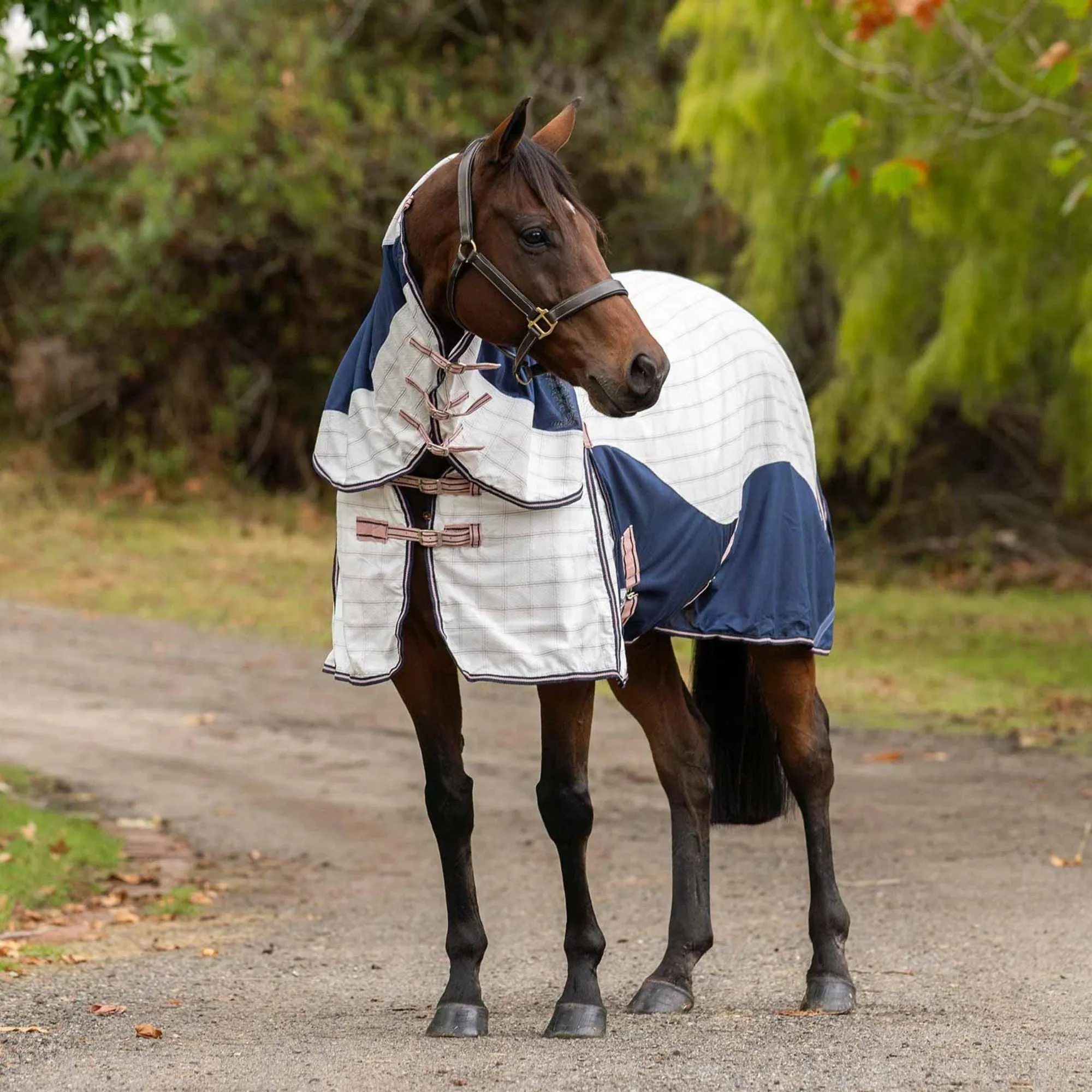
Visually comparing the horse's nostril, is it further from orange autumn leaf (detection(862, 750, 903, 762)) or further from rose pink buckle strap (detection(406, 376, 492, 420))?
orange autumn leaf (detection(862, 750, 903, 762))

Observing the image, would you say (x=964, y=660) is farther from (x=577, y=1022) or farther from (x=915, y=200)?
(x=577, y=1022)

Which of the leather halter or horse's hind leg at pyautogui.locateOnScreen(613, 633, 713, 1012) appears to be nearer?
the leather halter

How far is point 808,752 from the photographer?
458cm

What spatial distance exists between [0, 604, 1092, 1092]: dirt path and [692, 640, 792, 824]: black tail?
1.57 feet

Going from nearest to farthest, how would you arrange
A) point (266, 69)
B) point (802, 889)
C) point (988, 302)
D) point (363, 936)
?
point (363, 936)
point (802, 889)
point (988, 302)
point (266, 69)

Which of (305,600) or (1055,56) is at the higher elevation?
(1055,56)

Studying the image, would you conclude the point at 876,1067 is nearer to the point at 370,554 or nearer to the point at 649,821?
the point at 370,554

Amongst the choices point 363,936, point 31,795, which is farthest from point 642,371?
point 31,795

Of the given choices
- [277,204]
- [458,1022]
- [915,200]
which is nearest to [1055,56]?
[915,200]

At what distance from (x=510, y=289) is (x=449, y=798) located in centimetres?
126

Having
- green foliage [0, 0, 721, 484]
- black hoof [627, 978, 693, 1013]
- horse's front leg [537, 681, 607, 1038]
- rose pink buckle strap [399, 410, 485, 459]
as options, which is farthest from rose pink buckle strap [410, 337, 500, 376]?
green foliage [0, 0, 721, 484]

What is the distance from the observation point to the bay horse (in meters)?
3.51

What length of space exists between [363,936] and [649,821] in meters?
2.23

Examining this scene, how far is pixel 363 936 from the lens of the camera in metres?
5.34
